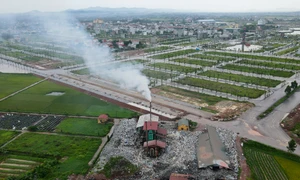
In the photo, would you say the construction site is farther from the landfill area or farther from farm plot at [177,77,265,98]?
farm plot at [177,77,265,98]

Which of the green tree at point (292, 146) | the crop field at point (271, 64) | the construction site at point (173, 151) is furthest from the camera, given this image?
the crop field at point (271, 64)

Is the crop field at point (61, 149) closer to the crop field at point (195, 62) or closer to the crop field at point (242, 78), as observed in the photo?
the crop field at point (242, 78)

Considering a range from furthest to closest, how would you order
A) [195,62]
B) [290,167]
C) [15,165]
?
[195,62], [15,165], [290,167]

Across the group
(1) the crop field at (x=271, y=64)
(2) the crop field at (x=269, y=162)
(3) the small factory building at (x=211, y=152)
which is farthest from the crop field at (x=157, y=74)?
(2) the crop field at (x=269, y=162)

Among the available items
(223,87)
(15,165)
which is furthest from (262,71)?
(15,165)

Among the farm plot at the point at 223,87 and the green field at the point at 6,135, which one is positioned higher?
the farm plot at the point at 223,87

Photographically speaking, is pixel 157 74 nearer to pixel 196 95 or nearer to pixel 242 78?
pixel 196 95
